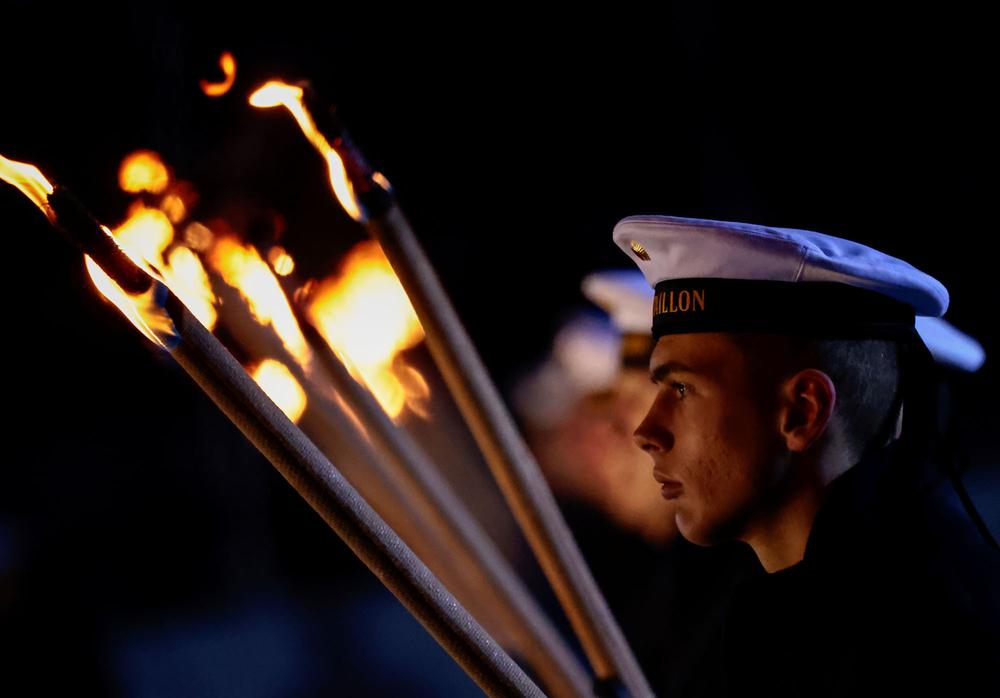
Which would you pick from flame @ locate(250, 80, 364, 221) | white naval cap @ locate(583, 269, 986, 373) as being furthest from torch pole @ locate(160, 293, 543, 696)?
white naval cap @ locate(583, 269, 986, 373)

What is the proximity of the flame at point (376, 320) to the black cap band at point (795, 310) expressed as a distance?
2681mm

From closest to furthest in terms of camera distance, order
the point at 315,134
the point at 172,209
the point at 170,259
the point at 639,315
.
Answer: the point at 315,134 < the point at 170,259 < the point at 639,315 < the point at 172,209

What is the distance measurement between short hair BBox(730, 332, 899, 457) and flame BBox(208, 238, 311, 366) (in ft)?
3.69

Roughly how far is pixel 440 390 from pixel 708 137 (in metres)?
2.50

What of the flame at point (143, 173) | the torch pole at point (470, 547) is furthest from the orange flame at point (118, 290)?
the flame at point (143, 173)

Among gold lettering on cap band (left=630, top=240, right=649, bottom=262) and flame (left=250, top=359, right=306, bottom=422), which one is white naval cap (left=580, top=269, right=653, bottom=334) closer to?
gold lettering on cap band (left=630, top=240, right=649, bottom=262)

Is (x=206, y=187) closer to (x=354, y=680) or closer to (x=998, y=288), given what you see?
(x=354, y=680)

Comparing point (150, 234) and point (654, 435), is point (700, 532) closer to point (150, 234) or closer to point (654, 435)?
point (654, 435)

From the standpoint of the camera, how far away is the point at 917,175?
16.6 feet

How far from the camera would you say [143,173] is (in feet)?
18.1

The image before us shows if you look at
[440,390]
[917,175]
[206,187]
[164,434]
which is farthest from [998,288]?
[164,434]

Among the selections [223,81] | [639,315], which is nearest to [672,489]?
[639,315]

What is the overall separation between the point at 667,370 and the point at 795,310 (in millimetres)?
298

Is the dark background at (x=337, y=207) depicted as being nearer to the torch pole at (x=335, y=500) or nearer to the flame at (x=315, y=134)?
the flame at (x=315, y=134)
